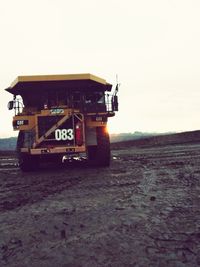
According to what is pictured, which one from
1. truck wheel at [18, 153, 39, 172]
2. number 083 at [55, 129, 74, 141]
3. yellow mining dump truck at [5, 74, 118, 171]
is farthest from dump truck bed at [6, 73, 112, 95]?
truck wheel at [18, 153, 39, 172]

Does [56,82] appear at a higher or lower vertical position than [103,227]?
higher

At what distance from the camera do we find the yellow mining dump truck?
31.0 feet

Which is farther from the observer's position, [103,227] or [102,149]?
[102,149]

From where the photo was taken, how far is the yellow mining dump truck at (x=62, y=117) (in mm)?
9461

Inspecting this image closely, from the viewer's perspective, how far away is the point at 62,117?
9562mm

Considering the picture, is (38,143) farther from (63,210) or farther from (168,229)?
(168,229)

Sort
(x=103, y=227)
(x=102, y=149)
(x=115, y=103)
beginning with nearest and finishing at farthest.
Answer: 1. (x=103, y=227)
2. (x=102, y=149)
3. (x=115, y=103)

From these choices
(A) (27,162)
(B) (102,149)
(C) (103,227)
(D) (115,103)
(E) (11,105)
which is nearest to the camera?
(C) (103,227)

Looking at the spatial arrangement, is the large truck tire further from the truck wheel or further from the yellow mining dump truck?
the truck wheel

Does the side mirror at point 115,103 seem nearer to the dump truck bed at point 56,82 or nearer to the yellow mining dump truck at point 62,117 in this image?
the yellow mining dump truck at point 62,117

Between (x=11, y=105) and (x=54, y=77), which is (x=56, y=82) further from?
(x=11, y=105)

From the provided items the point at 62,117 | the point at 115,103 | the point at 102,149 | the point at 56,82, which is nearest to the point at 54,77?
the point at 56,82

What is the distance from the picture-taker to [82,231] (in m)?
2.77

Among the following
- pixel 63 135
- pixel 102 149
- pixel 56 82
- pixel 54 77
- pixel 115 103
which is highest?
pixel 54 77
